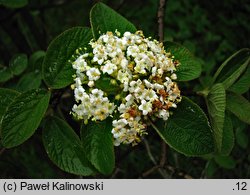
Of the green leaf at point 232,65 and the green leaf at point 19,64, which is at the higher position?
the green leaf at point 19,64

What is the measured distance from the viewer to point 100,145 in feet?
3.77

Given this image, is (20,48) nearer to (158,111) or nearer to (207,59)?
(207,59)

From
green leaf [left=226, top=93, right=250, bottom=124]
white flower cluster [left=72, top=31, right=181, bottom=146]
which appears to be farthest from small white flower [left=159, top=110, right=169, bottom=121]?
green leaf [left=226, top=93, right=250, bottom=124]

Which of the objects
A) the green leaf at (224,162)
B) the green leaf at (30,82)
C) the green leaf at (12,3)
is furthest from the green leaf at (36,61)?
the green leaf at (224,162)

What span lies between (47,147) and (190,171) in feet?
3.70

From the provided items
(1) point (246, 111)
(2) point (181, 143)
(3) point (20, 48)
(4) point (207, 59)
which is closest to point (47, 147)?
(2) point (181, 143)

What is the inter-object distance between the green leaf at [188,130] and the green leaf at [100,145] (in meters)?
0.13

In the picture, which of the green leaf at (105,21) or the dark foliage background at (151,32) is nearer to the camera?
the green leaf at (105,21)

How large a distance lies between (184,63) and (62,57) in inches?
13.4

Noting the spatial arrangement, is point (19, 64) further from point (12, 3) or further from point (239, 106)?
point (239, 106)

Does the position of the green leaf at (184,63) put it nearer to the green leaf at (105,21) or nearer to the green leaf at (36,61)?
the green leaf at (105,21)

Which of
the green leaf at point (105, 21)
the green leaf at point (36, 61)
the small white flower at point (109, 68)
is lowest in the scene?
the small white flower at point (109, 68)

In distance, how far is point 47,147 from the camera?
1.23m

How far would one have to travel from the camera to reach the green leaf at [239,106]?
1.25 meters
